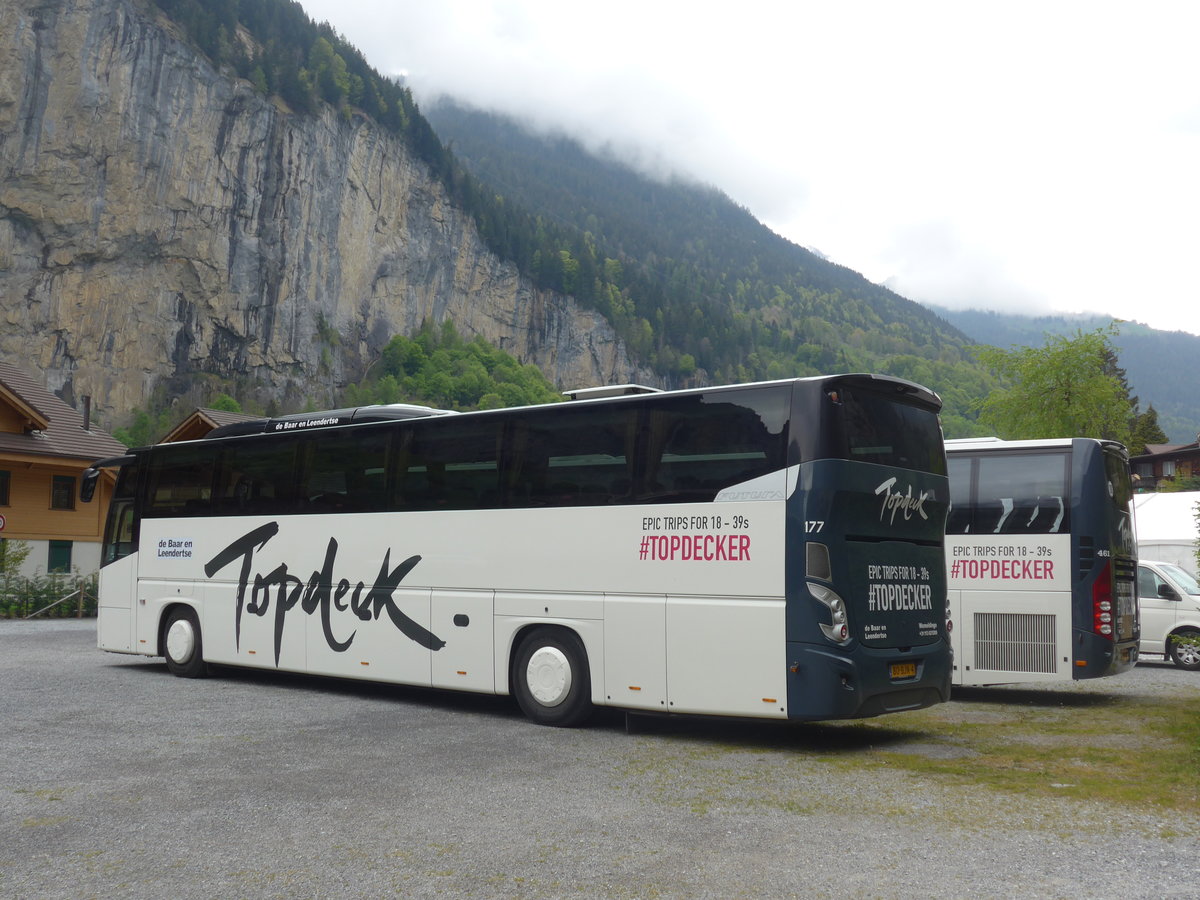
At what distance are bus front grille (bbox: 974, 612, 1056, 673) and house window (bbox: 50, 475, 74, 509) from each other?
1424 inches

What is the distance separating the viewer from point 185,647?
622 inches

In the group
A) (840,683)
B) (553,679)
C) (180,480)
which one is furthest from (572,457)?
(180,480)

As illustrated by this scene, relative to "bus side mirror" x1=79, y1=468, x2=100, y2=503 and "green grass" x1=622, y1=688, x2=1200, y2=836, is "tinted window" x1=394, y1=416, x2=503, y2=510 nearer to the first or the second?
"green grass" x1=622, y1=688, x2=1200, y2=836

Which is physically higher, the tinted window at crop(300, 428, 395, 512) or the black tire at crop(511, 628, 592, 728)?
the tinted window at crop(300, 428, 395, 512)

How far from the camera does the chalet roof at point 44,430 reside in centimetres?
3806

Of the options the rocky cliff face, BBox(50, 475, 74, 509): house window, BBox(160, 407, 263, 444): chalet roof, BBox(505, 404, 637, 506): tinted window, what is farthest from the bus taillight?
the rocky cliff face

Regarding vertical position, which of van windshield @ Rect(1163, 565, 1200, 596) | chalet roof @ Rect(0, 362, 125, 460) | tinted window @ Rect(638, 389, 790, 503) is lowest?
van windshield @ Rect(1163, 565, 1200, 596)

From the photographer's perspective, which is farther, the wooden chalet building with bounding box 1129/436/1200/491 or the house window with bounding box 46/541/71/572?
the wooden chalet building with bounding box 1129/436/1200/491

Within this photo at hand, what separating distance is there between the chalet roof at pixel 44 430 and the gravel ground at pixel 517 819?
98.3 ft

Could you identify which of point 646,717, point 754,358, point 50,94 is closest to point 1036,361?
point 646,717

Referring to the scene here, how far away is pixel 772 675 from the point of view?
9.87 m

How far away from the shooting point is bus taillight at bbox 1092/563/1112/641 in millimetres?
13586

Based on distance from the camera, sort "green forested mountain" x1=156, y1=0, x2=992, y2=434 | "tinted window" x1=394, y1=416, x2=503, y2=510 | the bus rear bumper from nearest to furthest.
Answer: the bus rear bumper
"tinted window" x1=394, y1=416, x2=503, y2=510
"green forested mountain" x1=156, y1=0, x2=992, y2=434

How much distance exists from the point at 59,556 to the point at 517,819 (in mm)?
39779
